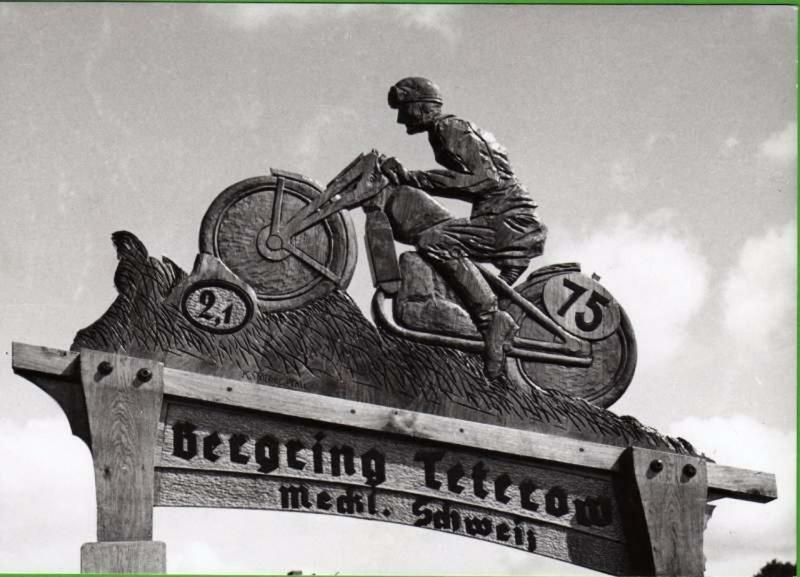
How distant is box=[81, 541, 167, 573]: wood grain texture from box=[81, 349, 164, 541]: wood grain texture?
5 centimetres

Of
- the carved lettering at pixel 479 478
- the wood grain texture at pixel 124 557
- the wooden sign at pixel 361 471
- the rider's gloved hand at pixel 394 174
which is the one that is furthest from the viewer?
the rider's gloved hand at pixel 394 174

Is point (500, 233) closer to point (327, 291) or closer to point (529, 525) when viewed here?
point (327, 291)

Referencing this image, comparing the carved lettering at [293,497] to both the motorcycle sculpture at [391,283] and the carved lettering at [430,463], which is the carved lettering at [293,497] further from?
the motorcycle sculpture at [391,283]

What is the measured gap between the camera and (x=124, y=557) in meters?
6.73

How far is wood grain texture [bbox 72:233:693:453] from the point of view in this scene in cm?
720

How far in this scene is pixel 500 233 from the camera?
25.4 feet

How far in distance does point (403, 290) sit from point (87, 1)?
2.34 metres

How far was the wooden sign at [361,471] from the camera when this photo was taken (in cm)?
691

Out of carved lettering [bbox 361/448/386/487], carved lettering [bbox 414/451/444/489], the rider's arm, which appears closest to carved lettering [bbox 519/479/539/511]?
carved lettering [bbox 414/451/444/489]

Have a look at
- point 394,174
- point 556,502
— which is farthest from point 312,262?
point 556,502

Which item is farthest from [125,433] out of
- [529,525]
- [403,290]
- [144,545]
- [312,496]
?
[529,525]

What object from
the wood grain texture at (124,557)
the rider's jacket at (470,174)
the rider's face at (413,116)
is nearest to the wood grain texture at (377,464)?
the wood grain texture at (124,557)

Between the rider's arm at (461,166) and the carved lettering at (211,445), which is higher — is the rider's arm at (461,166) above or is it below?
above

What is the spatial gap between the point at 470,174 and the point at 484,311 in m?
0.75
